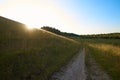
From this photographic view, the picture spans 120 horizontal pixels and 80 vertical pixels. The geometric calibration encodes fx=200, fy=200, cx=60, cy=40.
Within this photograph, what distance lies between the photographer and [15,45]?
64.2ft

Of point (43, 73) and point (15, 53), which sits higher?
point (15, 53)

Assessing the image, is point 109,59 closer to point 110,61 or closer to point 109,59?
point 109,59

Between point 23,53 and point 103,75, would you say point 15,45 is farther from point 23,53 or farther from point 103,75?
Answer: point 103,75

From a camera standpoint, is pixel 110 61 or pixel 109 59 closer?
pixel 110 61

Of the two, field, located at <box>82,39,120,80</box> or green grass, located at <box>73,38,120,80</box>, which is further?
green grass, located at <box>73,38,120,80</box>

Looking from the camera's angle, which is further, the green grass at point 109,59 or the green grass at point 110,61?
the green grass at point 109,59

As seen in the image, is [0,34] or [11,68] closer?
[11,68]

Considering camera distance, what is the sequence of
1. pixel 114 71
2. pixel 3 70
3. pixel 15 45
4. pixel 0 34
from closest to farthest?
pixel 3 70
pixel 114 71
pixel 15 45
pixel 0 34

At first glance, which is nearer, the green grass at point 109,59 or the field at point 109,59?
the field at point 109,59

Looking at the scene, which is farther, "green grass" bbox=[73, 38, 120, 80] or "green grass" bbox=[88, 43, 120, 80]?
"green grass" bbox=[73, 38, 120, 80]

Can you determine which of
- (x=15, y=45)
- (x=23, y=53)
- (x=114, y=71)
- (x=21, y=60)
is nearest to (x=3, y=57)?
(x=21, y=60)

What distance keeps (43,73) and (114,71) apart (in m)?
6.97

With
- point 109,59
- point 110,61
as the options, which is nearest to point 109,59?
point 109,59

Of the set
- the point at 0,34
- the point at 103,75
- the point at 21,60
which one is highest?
the point at 0,34
